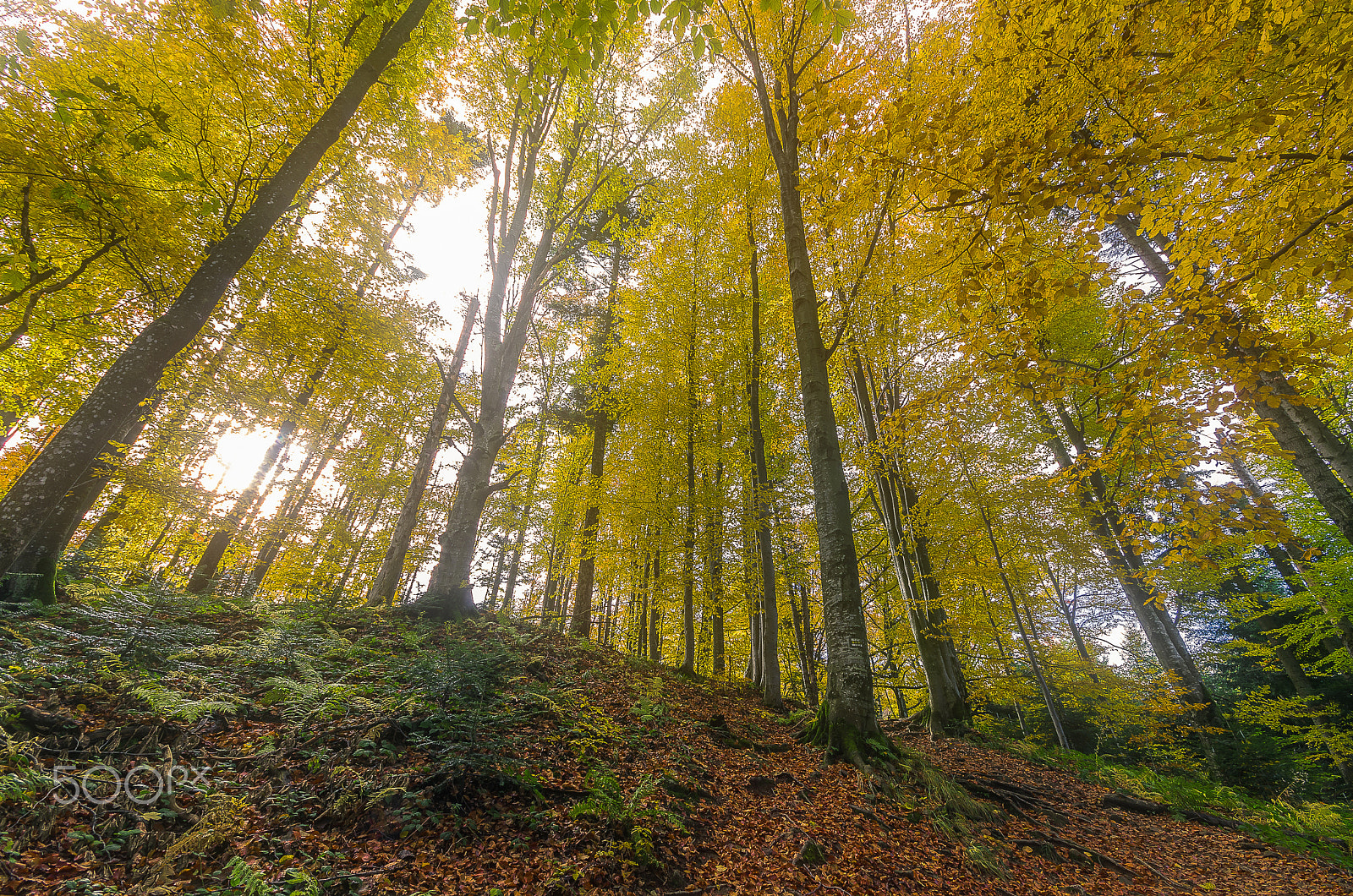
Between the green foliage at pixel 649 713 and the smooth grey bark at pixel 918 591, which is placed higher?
the smooth grey bark at pixel 918 591

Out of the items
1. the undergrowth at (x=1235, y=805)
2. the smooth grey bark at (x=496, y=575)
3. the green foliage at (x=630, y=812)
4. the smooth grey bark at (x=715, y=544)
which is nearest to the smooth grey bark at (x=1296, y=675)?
the undergrowth at (x=1235, y=805)

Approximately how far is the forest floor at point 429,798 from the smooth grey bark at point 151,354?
104cm

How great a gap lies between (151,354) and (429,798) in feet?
15.4

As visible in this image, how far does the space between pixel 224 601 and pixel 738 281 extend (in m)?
12.0

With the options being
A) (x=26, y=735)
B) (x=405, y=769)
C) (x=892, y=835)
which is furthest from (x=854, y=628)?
(x=26, y=735)

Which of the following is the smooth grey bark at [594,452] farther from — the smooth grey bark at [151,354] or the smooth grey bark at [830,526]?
the smooth grey bark at [151,354]

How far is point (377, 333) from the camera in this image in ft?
32.0

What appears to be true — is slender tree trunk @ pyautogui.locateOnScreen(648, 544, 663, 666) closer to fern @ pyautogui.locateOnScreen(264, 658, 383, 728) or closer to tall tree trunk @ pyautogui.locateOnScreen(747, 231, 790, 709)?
tall tree trunk @ pyautogui.locateOnScreen(747, 231, 790, 709)

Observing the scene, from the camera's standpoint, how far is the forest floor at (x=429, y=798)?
2.34m

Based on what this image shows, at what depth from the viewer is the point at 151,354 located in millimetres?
4074

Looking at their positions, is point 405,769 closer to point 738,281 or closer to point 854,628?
point 854,628

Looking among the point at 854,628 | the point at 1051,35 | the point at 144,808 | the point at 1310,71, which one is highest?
the point at 1051,35

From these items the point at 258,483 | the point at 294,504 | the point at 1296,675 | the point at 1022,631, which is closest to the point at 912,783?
the point at 1022,631

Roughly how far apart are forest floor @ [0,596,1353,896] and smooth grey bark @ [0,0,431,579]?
104 cm
